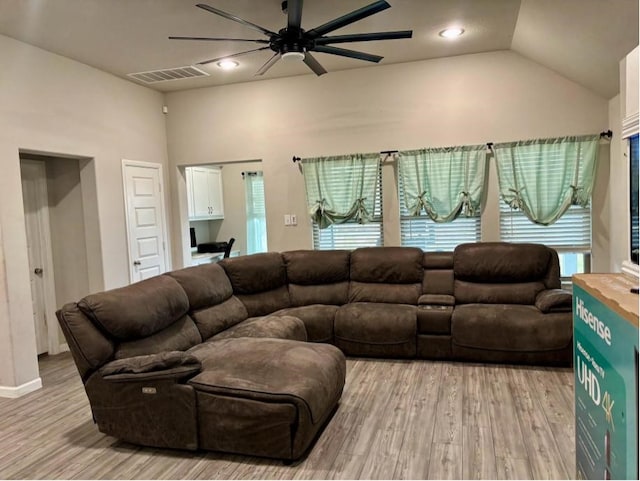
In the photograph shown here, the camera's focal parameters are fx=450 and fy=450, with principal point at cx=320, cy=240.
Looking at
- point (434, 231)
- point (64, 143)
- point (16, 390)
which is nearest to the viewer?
point (16, 390)

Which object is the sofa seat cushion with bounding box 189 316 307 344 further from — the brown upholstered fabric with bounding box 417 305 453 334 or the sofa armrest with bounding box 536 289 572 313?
the sofa armrest with bounding box 536 289 572 313

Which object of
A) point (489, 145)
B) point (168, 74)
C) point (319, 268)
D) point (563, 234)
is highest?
point (168, 74)

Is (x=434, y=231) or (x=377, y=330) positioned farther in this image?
(x=434, y=231)

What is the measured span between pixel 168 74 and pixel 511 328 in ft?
13.9

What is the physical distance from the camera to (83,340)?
2.67 m

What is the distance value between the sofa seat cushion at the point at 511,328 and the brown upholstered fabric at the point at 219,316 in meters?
1.92

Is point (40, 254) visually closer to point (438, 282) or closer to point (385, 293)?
point (385, 293)

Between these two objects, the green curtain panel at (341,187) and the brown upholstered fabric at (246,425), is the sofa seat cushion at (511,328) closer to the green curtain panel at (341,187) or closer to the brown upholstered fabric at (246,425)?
the green curtain panel at (341,187)

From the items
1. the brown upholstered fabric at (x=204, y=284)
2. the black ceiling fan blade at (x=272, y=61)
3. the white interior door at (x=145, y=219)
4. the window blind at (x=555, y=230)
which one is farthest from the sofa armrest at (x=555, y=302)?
the white interior door at (x=145, y=219)

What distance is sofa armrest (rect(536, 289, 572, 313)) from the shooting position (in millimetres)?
3732

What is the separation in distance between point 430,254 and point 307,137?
1950 millimetres

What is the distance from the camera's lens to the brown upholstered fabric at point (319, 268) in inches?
187

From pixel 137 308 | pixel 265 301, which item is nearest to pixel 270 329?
pixel 265 301

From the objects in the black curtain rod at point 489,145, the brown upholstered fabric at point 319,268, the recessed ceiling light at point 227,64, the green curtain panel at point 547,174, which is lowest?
the brown upholstered fabric at point 319,268
